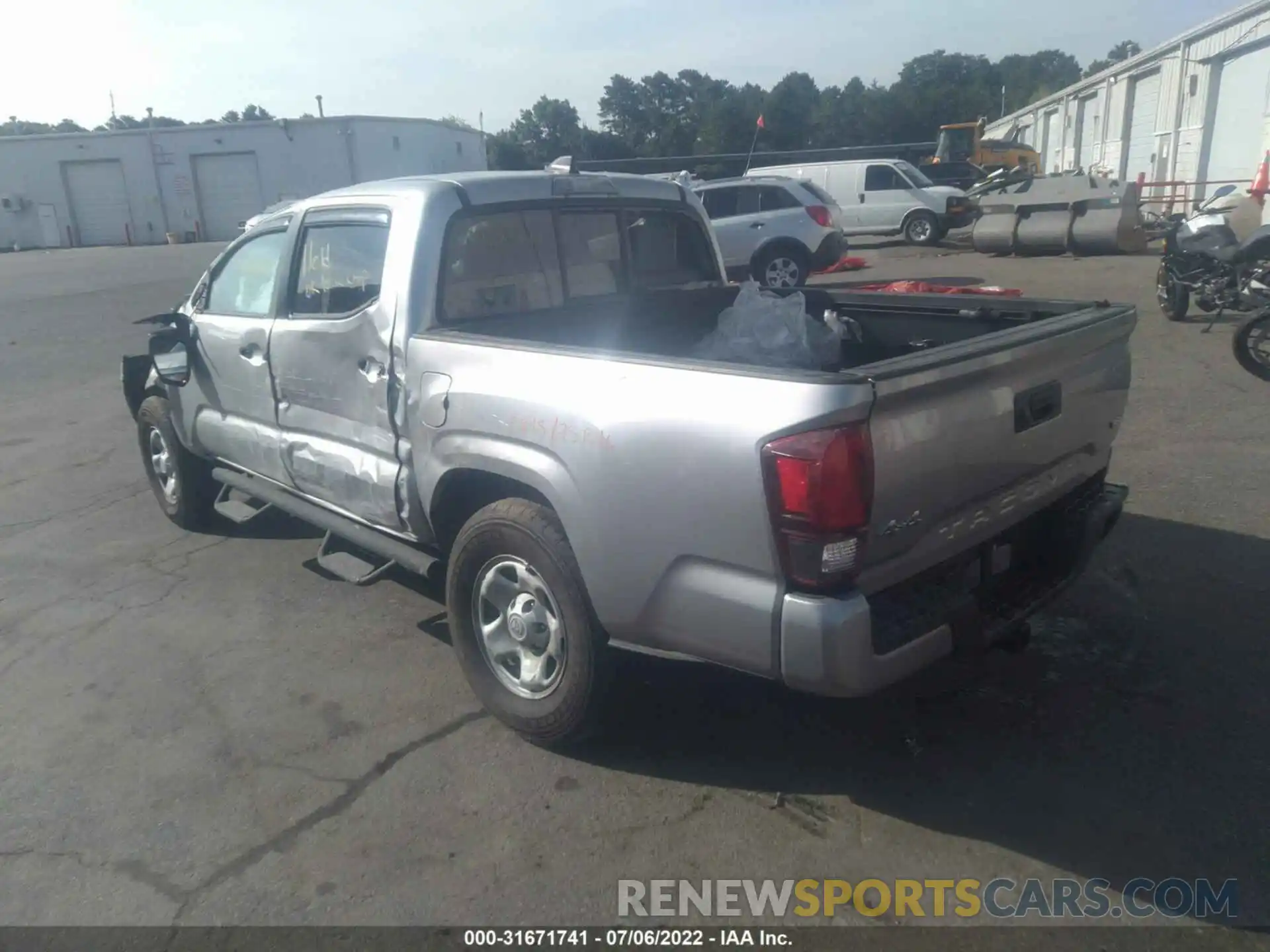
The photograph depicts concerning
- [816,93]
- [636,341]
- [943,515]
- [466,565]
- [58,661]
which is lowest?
[58,661]

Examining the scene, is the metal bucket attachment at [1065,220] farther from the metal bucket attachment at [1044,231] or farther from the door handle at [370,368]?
the door handle at [370,368]

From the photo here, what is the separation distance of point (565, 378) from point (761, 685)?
1587 millimetres

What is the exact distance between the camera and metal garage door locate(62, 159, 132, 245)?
4916 cm

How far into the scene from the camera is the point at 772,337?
4047mm

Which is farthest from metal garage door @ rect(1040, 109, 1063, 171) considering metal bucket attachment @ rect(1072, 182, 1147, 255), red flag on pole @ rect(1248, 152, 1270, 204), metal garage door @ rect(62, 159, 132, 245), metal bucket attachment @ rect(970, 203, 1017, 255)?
metal garage door @ rect(62, 159, 132, 245)

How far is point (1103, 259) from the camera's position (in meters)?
18.0

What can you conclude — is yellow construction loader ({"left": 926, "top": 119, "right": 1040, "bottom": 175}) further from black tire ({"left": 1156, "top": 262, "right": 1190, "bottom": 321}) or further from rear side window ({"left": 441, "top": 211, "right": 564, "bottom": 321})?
rear side window ({"left": 441, "top": 211, "right": 564, "bottom": 321})

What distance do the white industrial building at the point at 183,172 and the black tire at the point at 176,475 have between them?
41258mm

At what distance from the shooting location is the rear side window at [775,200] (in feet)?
52.9

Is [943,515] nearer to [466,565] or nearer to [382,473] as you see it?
[466,565]

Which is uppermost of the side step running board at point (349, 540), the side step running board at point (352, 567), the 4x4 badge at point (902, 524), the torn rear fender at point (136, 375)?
the 4x4 badge at point (902, 524)

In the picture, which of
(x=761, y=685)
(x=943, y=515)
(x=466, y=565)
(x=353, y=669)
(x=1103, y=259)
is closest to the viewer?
(x=943, y=515)

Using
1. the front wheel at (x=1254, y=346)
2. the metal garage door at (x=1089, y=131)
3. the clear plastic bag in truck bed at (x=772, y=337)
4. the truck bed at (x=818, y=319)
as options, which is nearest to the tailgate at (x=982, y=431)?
the truck bed at (x=818, y=319)

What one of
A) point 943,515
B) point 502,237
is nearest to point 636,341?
point 502,237
